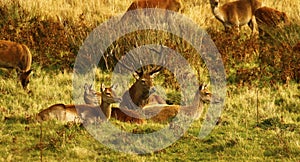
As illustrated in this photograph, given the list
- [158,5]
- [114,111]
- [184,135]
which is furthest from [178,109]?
[158,5]

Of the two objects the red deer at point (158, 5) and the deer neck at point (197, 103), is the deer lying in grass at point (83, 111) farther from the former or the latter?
the red deer at point (158, 5)

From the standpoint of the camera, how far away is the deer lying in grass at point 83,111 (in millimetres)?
11055

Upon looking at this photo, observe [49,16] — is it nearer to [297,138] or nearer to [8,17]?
[8,17]

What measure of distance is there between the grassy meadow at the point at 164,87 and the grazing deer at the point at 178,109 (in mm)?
256

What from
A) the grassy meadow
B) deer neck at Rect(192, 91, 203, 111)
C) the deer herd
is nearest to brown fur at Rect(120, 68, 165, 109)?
the deer herd

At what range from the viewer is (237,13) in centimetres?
1708

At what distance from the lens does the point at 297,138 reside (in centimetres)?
1053

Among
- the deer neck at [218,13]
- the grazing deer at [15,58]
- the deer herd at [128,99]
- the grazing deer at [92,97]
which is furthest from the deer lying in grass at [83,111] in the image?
the deer neck at [218,13]

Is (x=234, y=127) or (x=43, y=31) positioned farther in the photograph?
(x=43, y=31)

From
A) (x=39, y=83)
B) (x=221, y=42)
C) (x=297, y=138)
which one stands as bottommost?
(x=297, y=138)

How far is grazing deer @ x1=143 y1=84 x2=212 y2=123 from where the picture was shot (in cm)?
1169

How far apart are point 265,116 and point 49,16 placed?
22.3 feet

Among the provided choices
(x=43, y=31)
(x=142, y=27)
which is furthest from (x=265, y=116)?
(x=43, y=31)

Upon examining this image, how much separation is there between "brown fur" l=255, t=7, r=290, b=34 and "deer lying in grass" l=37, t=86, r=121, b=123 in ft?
19.0
